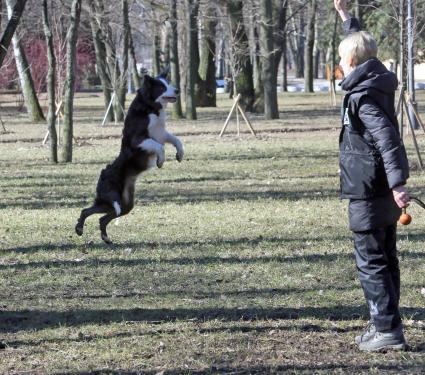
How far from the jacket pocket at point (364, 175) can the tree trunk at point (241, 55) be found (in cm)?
3226

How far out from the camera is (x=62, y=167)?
19.2m

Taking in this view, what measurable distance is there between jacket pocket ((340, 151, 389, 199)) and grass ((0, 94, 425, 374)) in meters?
1.09

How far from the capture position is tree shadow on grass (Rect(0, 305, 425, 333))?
739 cm

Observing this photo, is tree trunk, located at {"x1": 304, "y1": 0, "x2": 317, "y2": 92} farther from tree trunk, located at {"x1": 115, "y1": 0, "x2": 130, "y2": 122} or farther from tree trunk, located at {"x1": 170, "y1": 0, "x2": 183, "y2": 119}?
tree trunk, located at {"x1": 115, "y1": 0, "x2": 130, "y2": 122}

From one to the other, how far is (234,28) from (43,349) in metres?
35.1

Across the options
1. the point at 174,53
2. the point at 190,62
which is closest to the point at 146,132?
the point at 174,53

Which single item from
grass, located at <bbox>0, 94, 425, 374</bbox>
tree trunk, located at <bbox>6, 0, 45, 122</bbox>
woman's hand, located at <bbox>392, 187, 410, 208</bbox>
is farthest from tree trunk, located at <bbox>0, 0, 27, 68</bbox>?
tree trunk, located at <bbox>6, 0, 45, 122</bbox>

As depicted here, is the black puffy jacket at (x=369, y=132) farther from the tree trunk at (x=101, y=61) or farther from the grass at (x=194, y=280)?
the tree trunk at (x=101, y=61)

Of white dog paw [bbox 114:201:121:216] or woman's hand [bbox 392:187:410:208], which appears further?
white dog paw [bbox 114:201:121:216]

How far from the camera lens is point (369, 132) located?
243 inches

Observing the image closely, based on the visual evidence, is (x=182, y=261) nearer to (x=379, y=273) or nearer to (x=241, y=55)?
(x=379, y=273)

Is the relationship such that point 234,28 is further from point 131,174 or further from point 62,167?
point 131,174

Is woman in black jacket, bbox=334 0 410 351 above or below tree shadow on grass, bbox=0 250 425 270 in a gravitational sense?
above

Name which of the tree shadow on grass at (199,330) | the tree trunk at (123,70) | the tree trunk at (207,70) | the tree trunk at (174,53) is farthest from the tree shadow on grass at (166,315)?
the tree trunk at (207,70)
